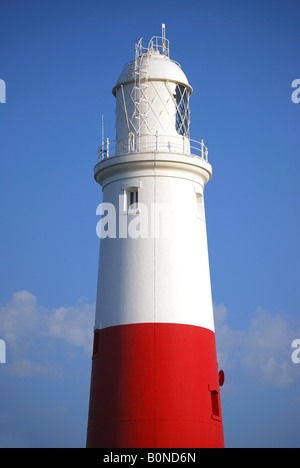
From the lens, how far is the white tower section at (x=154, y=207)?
2384 cm

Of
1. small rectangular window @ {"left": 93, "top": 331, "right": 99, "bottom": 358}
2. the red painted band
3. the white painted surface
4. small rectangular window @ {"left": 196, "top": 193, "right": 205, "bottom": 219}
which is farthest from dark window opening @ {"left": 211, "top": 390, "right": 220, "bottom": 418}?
small rectangular window @ {"left": 196, "top": 193, "right": 205, "bottom": 219}

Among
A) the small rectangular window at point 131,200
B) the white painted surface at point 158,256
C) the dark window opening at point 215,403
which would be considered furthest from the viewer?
the small rectangular window at point 131,200

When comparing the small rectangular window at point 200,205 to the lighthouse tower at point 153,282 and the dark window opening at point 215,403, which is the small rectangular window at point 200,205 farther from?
the dark window opening at point 215,403

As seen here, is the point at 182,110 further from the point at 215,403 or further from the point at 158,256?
the point at 215,403

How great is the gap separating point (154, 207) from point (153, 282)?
233cm

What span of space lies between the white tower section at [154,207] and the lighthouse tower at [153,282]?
3cm

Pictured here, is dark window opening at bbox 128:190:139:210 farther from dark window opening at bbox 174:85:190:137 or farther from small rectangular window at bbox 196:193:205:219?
dark window opening at bbox 174:85:190:137

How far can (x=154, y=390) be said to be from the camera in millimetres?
22859

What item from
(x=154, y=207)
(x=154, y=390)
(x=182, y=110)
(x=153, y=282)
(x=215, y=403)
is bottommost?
(x=154, y=390)

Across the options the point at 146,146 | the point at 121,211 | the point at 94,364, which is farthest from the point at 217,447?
the point at 146,146

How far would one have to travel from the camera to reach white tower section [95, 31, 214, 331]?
2384 cm

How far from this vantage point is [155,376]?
2298 cm

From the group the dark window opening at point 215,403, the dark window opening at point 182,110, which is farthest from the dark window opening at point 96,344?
the dark window opening at point 182,110

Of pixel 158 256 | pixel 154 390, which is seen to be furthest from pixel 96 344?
pixel 158 256
